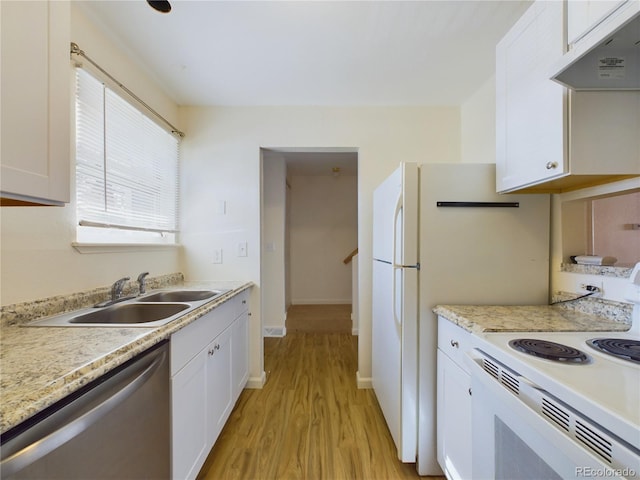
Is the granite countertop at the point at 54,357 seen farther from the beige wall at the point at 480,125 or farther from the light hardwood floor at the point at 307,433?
the beige wall at the point at 480,125

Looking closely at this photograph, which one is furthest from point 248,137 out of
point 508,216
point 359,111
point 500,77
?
point 508,216

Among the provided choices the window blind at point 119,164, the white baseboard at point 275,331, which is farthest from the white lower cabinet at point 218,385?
the white baseboard at point 275,331

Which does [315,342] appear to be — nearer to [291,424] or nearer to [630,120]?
[291,424]

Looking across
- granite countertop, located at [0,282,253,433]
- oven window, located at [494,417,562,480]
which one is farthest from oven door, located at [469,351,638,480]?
granite countertop, located at [0,282,253,433]

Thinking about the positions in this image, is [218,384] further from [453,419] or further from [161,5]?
[161,5]

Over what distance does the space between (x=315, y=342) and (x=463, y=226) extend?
2.44 m

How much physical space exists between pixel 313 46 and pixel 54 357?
188 centimetres

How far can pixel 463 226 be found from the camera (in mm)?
1404

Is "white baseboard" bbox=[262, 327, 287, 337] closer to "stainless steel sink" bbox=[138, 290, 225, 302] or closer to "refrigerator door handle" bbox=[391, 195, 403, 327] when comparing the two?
"stainless steel sink" bbox=[138, 290, 225, 302]

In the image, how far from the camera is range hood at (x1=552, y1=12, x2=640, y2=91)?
76cm

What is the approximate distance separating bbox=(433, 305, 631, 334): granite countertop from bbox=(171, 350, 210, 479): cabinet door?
1235 mm

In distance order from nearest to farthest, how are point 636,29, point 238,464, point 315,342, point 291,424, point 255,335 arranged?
point 636,29 < point 238,464 < point 291,424 < point 255,335 < point 315,342

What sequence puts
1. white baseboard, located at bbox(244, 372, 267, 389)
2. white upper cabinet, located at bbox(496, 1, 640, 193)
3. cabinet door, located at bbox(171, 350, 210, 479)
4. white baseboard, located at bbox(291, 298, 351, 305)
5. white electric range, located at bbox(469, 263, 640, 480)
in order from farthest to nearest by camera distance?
white baseboard, located at bbox(291, 298, 351, 305)
white baseboard, located at bbox(244, 372, 267, 389)
cabinet door, located at bbox(171, 350, 210, 479)
white upper cabinet, located at bbox(496, 1, 640, 193)
white electric range, located at bbox(469, 263, 640, 480)

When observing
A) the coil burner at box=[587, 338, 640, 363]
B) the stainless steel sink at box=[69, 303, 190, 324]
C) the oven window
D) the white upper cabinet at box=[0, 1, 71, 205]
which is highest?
the white upper cabinet at box=[0, 1, 71, 205]
